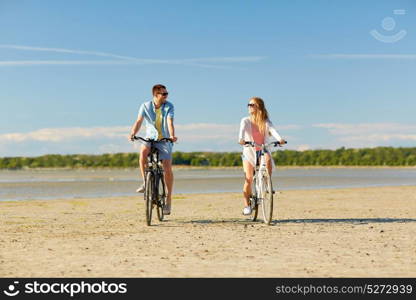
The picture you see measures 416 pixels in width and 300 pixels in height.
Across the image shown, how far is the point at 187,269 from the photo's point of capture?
655 cm

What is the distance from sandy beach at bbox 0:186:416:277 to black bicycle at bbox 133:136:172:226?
1.27 ft

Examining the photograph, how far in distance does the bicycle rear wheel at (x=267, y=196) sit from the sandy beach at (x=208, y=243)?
8.4 inches

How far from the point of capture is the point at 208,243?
8.53 meters

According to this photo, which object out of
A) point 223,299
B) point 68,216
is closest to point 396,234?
point 223,299

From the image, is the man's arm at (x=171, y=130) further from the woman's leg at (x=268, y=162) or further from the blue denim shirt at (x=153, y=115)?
the woman's leg at (x=268, y=162)

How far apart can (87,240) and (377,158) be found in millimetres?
59695

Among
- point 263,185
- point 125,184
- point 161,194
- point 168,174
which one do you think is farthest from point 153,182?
point 125,184

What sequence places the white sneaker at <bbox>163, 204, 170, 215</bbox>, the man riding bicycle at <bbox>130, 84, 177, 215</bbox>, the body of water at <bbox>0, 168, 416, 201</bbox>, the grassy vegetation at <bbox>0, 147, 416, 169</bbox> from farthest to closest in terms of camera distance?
the grassy vegetation at <bbox>0, 147, 416, 169</bbox> → the body of water at <bbox>0, 168, 416, 201</bbox> → the white sneaker at <bbox>163, 204, 170, 215</bbox> → the man riding bicycle at <bbox>130, 84, 177, 215</bbox>

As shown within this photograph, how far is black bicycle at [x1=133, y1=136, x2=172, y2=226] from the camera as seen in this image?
1077 cm

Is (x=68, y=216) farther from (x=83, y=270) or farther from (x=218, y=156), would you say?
(x=218, y=156)

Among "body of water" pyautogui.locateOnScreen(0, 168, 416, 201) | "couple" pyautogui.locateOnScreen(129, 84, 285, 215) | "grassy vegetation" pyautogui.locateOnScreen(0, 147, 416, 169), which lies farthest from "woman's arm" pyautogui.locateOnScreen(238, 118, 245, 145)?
"grassy vegetation" pyautogui.locateOnScreen(0, 147, 416, 169)

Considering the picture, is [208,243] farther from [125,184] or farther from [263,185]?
[125,184]

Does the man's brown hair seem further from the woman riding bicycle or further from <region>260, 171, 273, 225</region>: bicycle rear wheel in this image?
<region>260, 171, 273, 225</region>: bicycle rear wheel

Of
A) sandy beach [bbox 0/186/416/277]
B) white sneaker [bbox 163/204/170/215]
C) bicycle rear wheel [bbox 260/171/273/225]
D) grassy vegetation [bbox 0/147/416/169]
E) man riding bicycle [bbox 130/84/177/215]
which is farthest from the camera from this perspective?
grassy vegetation [bbox 0/147/416/169]
